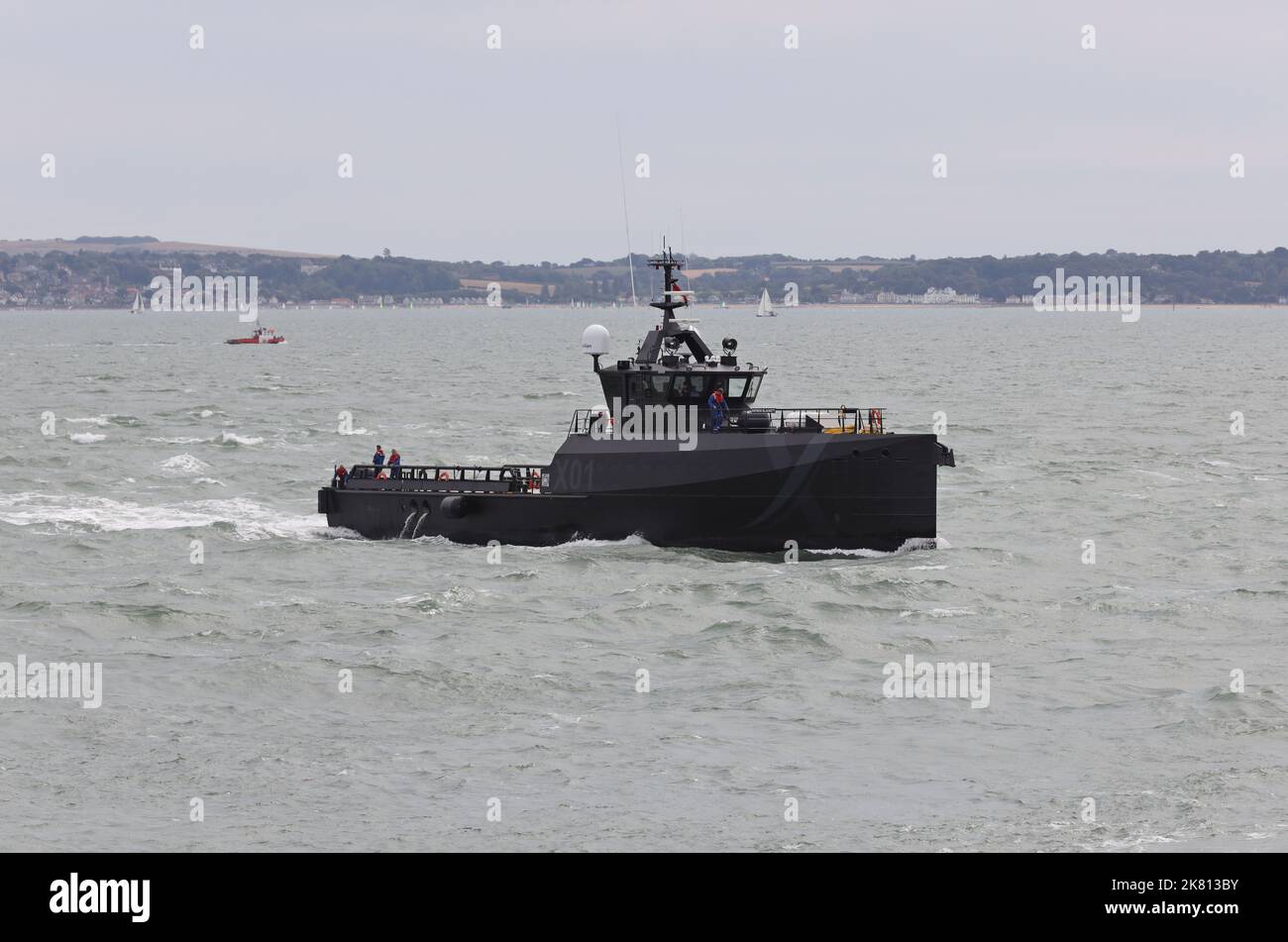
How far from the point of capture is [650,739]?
24.0 m

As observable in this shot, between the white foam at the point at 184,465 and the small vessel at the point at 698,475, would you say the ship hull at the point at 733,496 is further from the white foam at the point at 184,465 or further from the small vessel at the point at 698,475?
the white foam at the point at 184,465

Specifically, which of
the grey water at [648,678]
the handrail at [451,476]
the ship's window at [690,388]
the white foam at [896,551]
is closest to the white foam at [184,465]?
the grey water at [648,678]

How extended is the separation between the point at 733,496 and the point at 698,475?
34.7 inches

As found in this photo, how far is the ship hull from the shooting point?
36781mm

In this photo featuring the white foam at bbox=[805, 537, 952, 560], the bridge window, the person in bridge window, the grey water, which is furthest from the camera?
the bridge window

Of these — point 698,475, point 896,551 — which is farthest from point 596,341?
point 896,551

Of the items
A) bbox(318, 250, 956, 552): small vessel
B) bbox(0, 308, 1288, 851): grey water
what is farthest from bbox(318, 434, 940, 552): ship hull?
bbox(0, 308, 1288, 851): grey water

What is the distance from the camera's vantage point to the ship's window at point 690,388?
3900 cm

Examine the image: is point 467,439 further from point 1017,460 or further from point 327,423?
point 1017,460

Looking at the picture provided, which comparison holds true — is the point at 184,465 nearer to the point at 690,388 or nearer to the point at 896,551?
the point at 690,388

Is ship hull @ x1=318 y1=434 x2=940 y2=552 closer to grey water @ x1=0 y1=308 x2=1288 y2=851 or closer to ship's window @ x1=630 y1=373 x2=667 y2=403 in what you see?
grey water @ x1=0 y1=308 x2=1288 y2=851

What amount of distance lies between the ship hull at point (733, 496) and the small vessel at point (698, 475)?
0.02 meters

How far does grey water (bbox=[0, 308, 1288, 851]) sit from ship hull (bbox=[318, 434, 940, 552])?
24.7 inches
